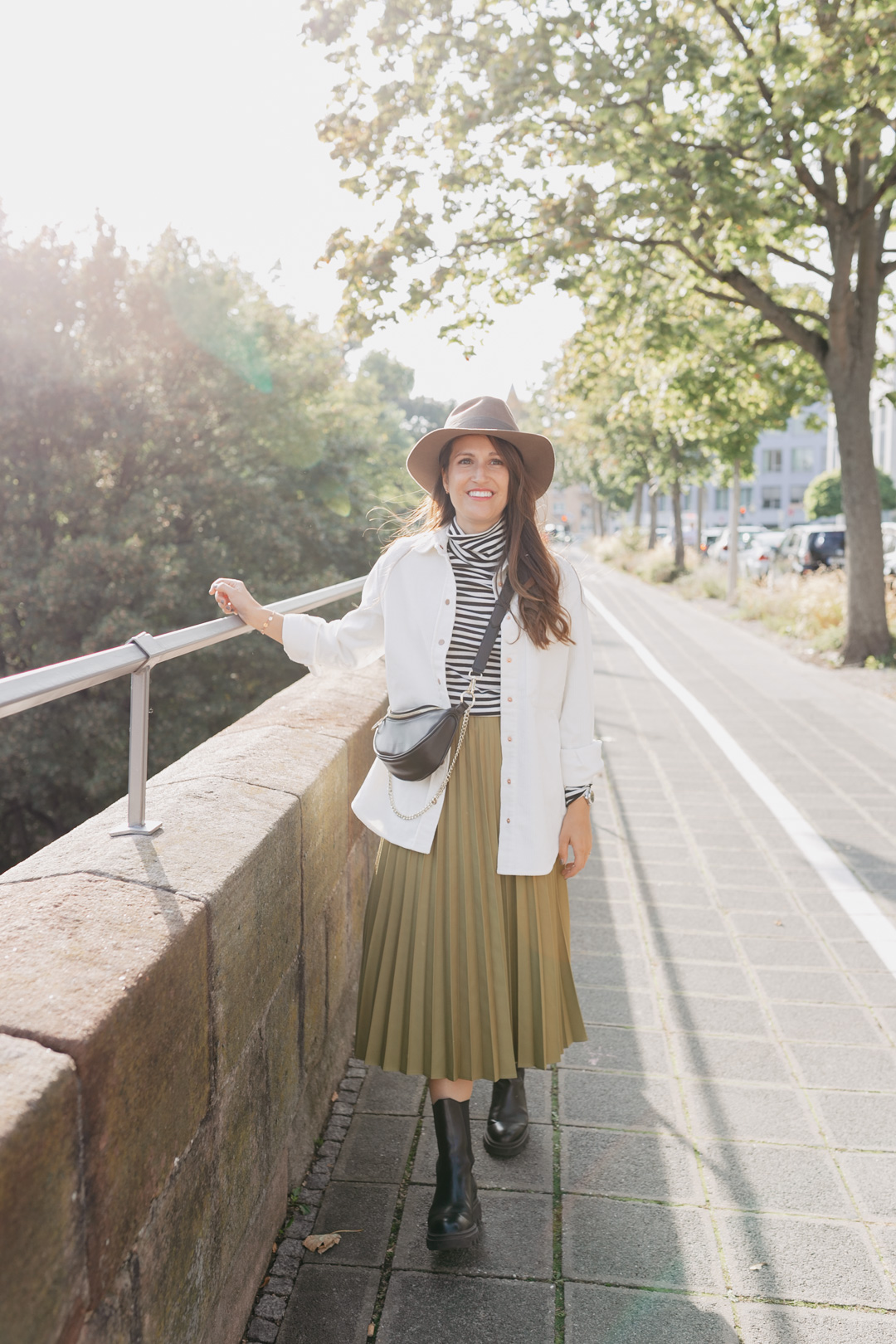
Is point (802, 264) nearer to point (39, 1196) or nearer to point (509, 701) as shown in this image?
point (509, 701)

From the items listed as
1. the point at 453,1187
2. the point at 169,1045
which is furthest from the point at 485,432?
the point at 453,1187

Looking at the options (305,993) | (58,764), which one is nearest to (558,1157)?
(305,993)

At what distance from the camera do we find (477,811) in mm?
2668

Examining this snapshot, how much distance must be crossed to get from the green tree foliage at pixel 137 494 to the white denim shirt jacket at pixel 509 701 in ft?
38.7

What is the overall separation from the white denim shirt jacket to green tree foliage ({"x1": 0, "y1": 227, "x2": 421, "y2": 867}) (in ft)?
38.7

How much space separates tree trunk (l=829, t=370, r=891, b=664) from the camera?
43.5ft

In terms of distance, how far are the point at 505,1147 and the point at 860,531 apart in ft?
39.4

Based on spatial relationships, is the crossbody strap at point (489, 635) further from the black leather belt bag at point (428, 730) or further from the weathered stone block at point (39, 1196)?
the weathered stone block at point (39, 1196)

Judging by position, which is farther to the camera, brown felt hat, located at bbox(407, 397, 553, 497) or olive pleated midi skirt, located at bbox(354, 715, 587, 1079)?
brown felt hat, located at bbox(407, 397, 553, 497)

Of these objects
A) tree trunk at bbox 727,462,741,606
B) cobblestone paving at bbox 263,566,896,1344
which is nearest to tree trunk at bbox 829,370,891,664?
tree trunk at bbox 727,462,741,606

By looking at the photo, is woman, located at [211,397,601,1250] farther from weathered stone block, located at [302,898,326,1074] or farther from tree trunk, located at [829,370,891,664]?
tree trunk, located at [829,370,891,664]

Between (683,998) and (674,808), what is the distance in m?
2.78

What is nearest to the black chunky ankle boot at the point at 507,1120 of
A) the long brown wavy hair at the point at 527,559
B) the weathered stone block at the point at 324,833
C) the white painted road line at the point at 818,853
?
the weathered stone block at the point at 324,833

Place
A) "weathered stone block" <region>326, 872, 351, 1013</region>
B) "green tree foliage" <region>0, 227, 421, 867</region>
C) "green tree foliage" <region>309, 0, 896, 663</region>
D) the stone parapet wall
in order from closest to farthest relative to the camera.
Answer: the stone parapet wall → "weathered stone block" <region>326, 872, 351, 1013</region> → "green tree foliage" <region>309, 0, 896, 663</region> → "green tree foliage" <region>0, 227, 421, 867</region>
